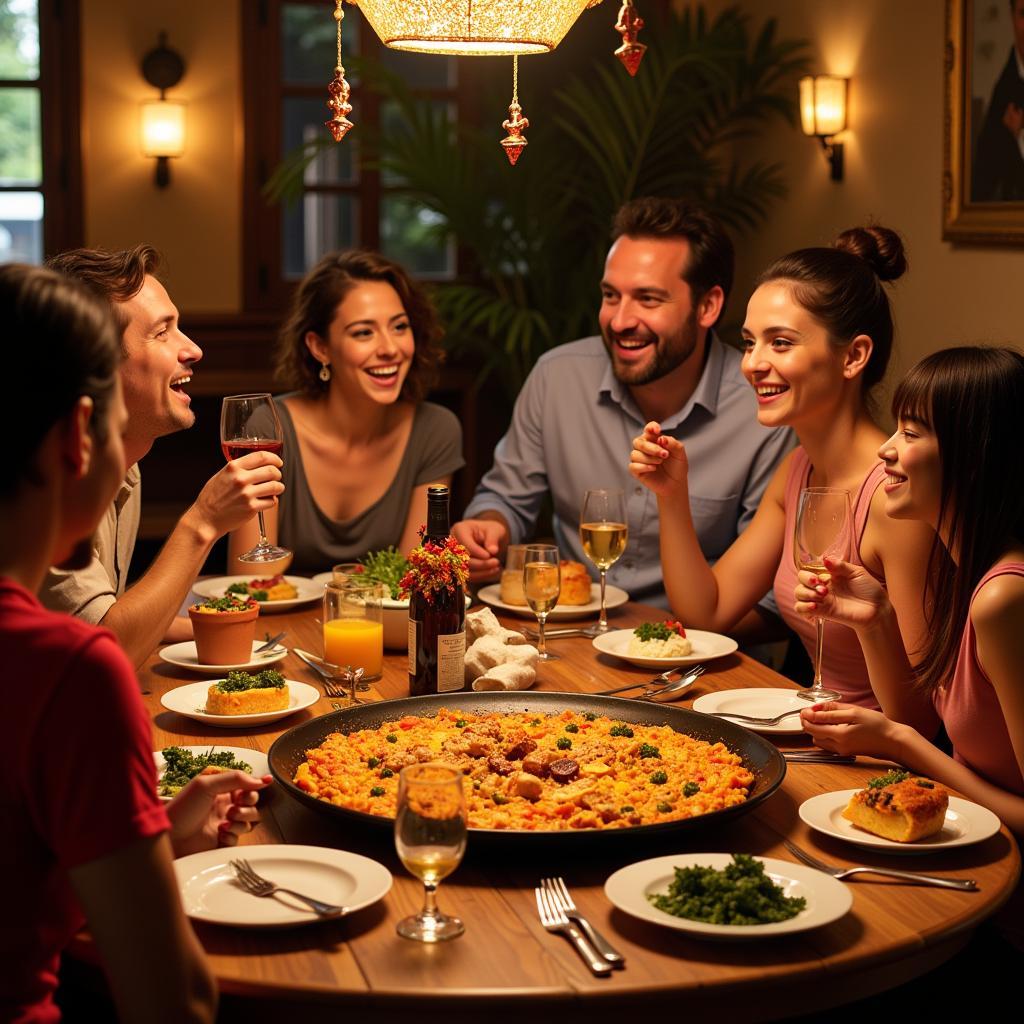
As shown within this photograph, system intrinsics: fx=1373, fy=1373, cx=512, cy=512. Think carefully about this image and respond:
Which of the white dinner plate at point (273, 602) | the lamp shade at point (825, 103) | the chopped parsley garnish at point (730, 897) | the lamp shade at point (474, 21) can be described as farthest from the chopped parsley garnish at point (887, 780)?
the lamp shade at point (825, 103)

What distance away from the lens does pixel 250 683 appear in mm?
2059

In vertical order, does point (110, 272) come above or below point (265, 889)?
above

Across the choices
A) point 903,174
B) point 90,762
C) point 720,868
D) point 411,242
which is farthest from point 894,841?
point 411,242

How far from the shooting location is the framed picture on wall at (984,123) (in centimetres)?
425

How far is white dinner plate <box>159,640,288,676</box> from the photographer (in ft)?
7.57

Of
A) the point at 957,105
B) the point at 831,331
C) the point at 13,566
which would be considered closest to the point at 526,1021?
the point at 13,566

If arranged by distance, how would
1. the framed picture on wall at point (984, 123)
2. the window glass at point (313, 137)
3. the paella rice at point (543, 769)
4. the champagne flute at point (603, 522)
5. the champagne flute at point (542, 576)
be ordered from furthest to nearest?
the window glass at point (313, 137), the framed picture on wall at point (984, 123), the champagne flute at point (603, 522), the champagne flute at point (542, 576), the paella rice at point (543, 769)

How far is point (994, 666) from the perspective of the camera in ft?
6.14

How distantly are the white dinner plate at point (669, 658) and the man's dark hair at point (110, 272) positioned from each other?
1.03 metres

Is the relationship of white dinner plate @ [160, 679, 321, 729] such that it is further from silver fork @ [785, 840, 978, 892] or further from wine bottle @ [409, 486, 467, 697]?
silver fork @ [785, 840, 978, 892]

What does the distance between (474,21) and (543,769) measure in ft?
3.89

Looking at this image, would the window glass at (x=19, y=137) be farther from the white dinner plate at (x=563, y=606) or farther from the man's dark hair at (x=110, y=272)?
the white dinner plate at (x=563, y=606)

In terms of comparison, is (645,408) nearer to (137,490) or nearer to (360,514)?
(360,514)

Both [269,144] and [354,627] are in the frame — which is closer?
[354,627]
